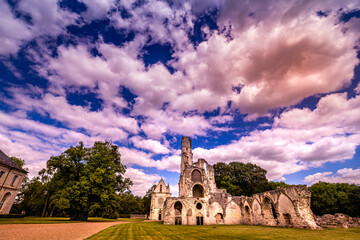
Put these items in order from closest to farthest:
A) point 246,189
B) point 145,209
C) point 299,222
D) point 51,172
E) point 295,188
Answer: point 299,222 → point 295,188 → point 51,172 → point 246,189 → point 145,209

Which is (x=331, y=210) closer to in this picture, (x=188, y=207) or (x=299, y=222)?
(x=299, y=222)

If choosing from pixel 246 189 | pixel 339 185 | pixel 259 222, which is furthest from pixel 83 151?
pixel 339 185

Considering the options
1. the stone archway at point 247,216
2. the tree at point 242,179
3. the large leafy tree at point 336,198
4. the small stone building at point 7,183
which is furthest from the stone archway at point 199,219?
the small stone building at point 7,183

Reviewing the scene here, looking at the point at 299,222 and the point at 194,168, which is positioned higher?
the point at 194,168

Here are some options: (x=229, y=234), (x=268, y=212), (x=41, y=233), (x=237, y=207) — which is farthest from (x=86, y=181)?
(x=268, y=212)

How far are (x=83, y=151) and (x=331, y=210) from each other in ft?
161

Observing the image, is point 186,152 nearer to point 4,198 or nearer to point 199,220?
point 199,220

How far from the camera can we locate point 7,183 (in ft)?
79.9

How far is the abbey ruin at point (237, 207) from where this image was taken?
56.8ft

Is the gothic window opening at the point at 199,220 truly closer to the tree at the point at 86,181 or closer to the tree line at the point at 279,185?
the tree at the point at 86,181

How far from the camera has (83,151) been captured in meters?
25.8

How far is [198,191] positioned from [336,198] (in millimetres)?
28068

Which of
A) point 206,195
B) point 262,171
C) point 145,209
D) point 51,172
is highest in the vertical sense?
point 262,171

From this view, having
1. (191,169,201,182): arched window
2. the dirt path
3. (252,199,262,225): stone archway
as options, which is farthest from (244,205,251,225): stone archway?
the dirt path
